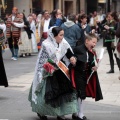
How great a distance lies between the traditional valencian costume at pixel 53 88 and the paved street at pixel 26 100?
53cm

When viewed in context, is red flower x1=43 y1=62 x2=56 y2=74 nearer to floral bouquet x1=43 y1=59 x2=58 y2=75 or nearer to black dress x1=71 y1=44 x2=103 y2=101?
floral bouquet x1=43 y1=59 x2=58 y2=75

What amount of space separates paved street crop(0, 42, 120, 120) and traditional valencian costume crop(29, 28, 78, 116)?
0.53m

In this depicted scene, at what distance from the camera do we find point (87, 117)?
8.38 meters

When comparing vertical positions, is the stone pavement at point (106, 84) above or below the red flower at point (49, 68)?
below

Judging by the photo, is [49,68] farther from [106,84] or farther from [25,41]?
[25,41]

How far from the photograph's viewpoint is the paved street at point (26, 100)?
8570 millimetres

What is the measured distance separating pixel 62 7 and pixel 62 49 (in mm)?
34231

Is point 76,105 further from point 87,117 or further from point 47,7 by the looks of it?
point 47,7

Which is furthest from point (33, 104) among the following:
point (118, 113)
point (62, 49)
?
point (118, 113)

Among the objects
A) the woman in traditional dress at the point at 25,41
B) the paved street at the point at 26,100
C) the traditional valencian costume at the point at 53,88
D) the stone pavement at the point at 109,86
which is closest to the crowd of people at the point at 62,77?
the traditional valencian costume at the point at 53,88

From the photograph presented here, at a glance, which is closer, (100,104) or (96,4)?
(100,104)

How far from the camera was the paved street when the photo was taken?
857 centimetres

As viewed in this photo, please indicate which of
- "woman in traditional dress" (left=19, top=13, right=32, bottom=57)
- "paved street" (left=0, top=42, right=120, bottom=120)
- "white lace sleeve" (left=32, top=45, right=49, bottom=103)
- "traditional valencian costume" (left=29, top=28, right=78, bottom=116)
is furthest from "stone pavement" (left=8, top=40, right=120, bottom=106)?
"woman in traditional dress" (left=19, top=13, right=32, bottom=57)

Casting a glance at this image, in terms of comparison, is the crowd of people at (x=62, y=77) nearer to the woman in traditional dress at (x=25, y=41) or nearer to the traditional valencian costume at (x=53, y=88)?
the traditional valencian costume at (x=53, y=88)
